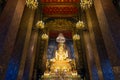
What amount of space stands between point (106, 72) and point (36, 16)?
22.7 feet

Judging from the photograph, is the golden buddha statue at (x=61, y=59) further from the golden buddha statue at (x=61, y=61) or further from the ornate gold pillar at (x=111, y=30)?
the ornate gold pillar at (x=111, y=30)

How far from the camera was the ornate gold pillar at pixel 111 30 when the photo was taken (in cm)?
501

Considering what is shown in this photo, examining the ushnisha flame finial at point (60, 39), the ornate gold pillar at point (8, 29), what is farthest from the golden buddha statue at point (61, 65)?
the ornate gold pillar at point (8, 29)

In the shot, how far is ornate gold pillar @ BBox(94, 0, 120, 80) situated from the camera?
16.4 ft

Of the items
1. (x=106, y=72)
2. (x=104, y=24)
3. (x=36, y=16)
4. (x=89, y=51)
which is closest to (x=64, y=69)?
(x=89, y=51)

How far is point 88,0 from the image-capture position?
764cm

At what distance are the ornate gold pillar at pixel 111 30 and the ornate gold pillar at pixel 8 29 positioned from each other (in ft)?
10.1

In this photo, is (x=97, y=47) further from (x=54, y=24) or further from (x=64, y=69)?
(x=54, y=24)

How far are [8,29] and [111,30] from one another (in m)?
3.28

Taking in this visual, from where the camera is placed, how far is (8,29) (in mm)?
5430

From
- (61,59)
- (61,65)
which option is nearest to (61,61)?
(61,59)

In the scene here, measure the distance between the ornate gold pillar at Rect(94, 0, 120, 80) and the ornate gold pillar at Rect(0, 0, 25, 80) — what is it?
3.08 m

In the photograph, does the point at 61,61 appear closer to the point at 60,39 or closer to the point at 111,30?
the point at 60,39

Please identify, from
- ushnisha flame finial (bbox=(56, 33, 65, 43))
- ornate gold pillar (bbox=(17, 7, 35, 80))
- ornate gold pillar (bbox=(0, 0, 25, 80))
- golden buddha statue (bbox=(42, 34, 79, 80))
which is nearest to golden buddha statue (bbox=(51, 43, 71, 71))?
golden buddha statue (bbox=(42, 34, 79, 80))
